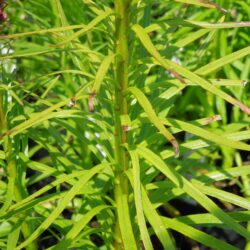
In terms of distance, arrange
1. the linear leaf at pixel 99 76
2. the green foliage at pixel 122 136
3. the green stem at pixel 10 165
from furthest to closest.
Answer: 1. the green stem at pixel 10 165
2. the green foliage at pixel 122 136
3. the linear leaf at pixel 99 76

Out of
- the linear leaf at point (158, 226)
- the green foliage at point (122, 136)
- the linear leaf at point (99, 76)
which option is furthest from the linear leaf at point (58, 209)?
the linear leaf at point (99, 76)

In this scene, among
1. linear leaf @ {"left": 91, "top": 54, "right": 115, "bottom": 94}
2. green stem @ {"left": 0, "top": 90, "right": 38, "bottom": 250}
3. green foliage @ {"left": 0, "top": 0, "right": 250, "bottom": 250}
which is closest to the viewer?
→ linear leaf @ {"left": 91, "top": 54, "right": 115, "bottom": 94}

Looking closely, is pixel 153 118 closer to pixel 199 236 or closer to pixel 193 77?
pixel 193 77

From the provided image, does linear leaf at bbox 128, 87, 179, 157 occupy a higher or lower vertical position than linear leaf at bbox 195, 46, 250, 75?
lower

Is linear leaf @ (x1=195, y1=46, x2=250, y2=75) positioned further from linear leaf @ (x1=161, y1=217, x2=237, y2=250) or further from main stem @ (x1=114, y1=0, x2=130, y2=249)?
linear leaf @ (x1=161, y1=217, x2=237, y2=250)

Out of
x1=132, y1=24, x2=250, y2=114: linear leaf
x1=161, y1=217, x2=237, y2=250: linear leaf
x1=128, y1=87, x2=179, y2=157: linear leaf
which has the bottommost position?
x1=161, y1=217, x2=237, y2=250: linear leaf

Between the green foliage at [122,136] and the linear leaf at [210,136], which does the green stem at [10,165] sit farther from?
the linear leaf at [210,136]

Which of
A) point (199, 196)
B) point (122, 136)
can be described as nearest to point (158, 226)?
point (199, 196)

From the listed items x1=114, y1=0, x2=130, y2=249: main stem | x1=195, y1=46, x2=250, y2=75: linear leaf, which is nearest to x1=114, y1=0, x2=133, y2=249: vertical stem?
x1=114, y1=0, x2=130, y2=249: main stem

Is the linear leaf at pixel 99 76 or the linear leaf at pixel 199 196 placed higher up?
the linear leaf at pixel 99 76

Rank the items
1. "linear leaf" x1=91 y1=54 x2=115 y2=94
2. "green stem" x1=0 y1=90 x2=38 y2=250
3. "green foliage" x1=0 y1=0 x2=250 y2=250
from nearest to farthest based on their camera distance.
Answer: "linear leaf" x1=91 y1=54 x2=115 y2=94 → "green foliage" x1=0 y1=0 x2=250 y2=250 → "green stem" x1=0 y1=90 x2=38 y2=250
